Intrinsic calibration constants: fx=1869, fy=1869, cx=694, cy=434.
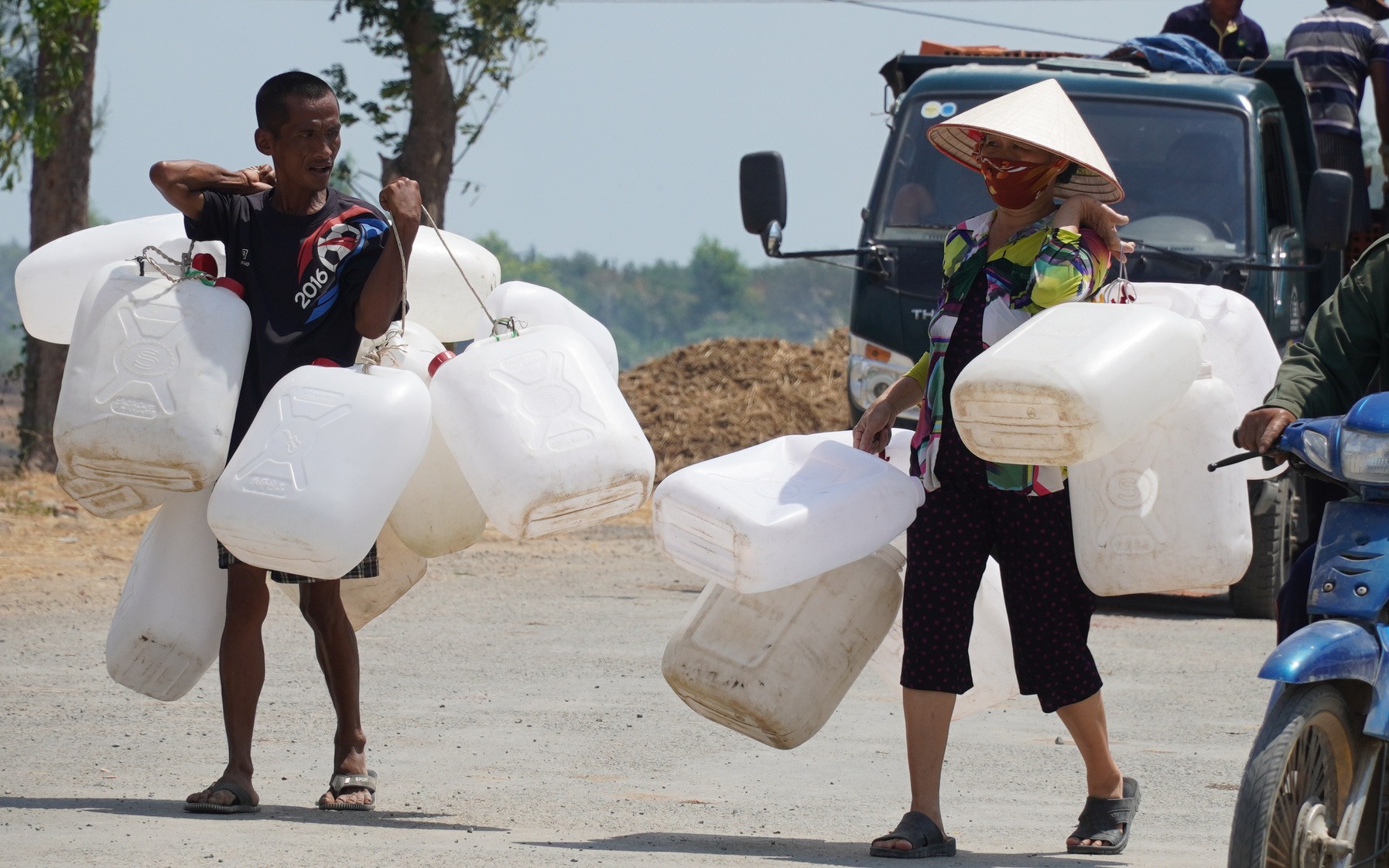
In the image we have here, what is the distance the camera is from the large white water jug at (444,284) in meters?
5.08

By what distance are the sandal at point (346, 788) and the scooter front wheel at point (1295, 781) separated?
2.20 metres

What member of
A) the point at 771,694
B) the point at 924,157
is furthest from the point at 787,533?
the point at 924,157

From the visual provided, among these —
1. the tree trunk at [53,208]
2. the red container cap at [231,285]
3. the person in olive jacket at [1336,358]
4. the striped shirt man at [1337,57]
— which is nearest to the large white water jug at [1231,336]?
the person in olive jacket at [1336,358]

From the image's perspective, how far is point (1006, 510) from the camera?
14.2ft

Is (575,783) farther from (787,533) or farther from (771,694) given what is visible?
(787,533)

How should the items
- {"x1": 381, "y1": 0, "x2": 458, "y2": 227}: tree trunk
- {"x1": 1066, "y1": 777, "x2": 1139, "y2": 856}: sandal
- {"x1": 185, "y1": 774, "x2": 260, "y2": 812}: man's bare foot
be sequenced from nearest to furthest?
{"x1": 1066, "y1": 777, "x2": 1139, "y2": 856}: sandal < {"x1": 185, "y1": 774, "x2": 260, "y2": 812}: man's bare foot < {"x1": 381, "y1": 0, "x2": 458, "y2": 227}: tree trunk

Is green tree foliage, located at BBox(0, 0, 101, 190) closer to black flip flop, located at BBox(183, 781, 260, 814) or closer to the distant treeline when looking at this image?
black flip flop, located at BBox(183, 781, 260, 814)

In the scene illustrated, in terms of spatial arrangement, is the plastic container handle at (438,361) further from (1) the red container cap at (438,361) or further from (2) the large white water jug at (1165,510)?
(2) the large white water jug at (1165,510)

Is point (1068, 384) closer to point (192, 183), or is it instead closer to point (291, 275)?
point (291, 275)

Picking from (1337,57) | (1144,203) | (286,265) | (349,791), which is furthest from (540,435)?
(1337,57)

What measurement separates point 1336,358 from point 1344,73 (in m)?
6.71

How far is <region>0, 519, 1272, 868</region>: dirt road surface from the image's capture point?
13.9 ft

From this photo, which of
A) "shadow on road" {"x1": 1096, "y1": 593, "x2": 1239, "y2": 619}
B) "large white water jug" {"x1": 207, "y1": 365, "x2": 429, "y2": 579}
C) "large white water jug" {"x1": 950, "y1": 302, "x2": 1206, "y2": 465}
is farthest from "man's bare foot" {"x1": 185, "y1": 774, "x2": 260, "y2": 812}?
"shadow on road" {"x1": 1096, "y1": 593, "x2": 1239, "y2": 619}

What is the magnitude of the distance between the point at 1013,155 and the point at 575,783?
2.07 meters
